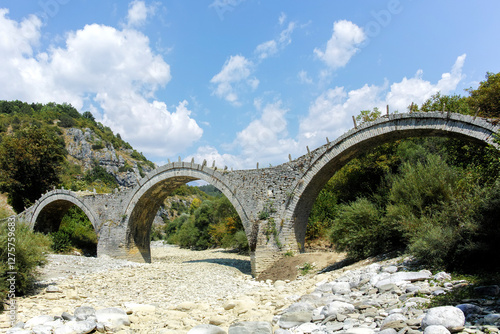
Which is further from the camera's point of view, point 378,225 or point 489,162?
point 378,225

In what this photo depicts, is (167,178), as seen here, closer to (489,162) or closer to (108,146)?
(489,162)

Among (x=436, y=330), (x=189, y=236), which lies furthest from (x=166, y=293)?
(x=189, y=236)

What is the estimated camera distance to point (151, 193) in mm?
17000

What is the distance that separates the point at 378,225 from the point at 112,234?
13.7 metres

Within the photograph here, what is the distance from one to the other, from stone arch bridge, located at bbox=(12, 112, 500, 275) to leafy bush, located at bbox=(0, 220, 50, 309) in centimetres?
559

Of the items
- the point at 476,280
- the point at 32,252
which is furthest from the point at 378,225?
the point at 32,252

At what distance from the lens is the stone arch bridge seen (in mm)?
9235

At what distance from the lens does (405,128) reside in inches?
368

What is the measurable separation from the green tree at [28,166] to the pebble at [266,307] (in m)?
19.1

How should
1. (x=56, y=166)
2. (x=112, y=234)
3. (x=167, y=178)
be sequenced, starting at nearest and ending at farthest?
(x=167, y=178), (x=112, y=234), (x=56, y=166)

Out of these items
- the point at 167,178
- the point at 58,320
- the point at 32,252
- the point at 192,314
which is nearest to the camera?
the point at 58,320

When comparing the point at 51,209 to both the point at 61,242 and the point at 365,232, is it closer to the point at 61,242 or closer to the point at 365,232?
the point at 61,242

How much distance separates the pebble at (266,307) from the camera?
4336 mm

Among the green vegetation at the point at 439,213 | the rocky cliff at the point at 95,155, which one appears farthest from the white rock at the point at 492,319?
the rocky cliff at the point at 95,155
